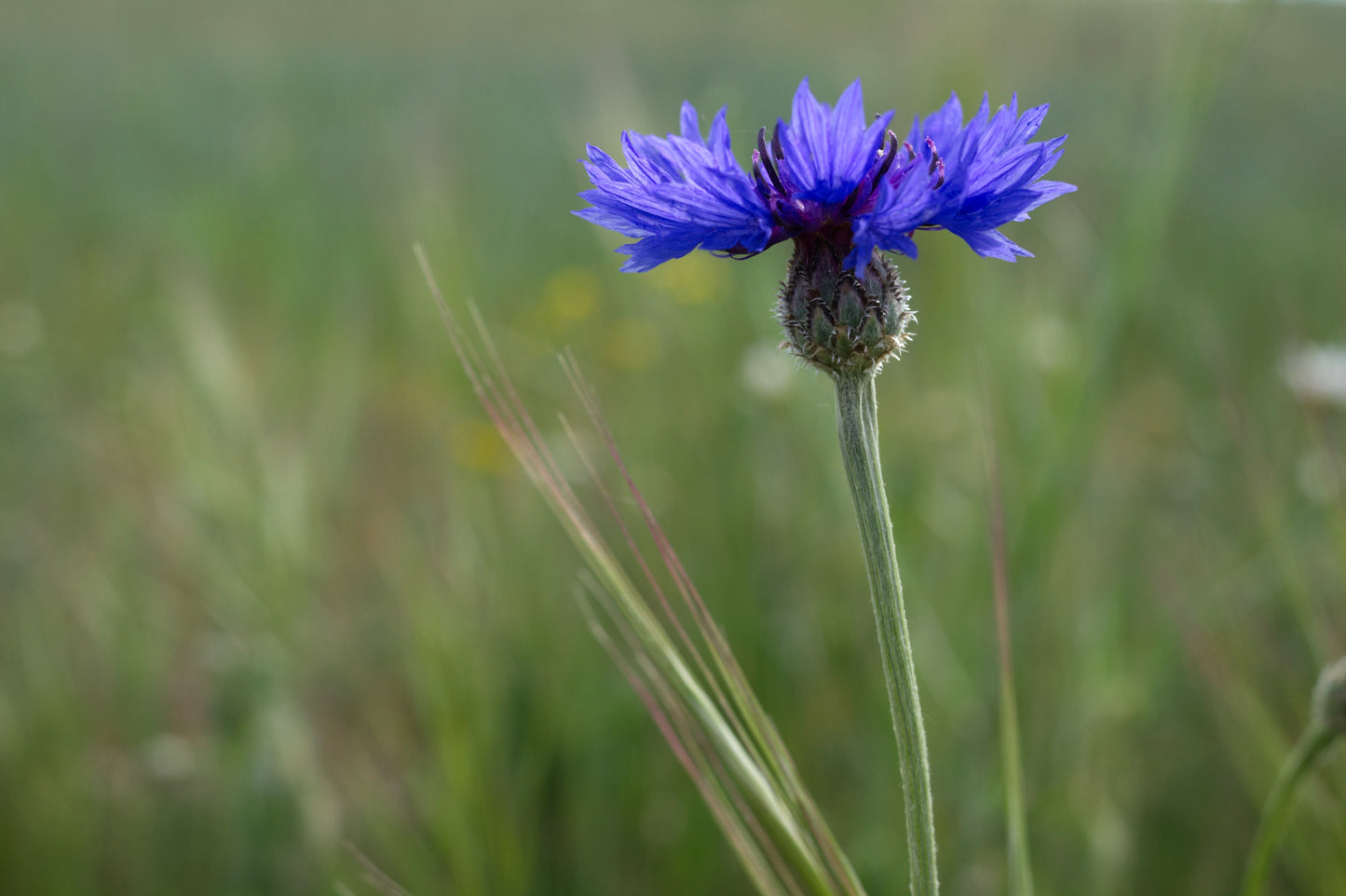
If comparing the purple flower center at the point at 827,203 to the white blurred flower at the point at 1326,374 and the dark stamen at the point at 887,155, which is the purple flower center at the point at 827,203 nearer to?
the dark stamen at the point at 887,155

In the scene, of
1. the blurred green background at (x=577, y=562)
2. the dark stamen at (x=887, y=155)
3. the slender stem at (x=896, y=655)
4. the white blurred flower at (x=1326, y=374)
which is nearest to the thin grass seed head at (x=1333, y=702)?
the blurred green background at (x=577, y=562)

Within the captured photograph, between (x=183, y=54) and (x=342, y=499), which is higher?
(x=183, y=54)

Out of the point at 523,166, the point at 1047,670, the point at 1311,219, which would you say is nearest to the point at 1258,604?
the point at 1047,670

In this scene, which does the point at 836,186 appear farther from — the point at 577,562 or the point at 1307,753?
the point at 577,562

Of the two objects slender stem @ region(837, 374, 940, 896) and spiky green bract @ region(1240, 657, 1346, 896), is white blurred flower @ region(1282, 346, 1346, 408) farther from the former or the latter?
slender stem @ region(837, 374, 940, 896)

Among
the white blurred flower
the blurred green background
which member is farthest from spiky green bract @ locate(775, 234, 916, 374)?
the white blurred flower

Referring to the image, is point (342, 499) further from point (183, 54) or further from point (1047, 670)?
point (183, 54)
